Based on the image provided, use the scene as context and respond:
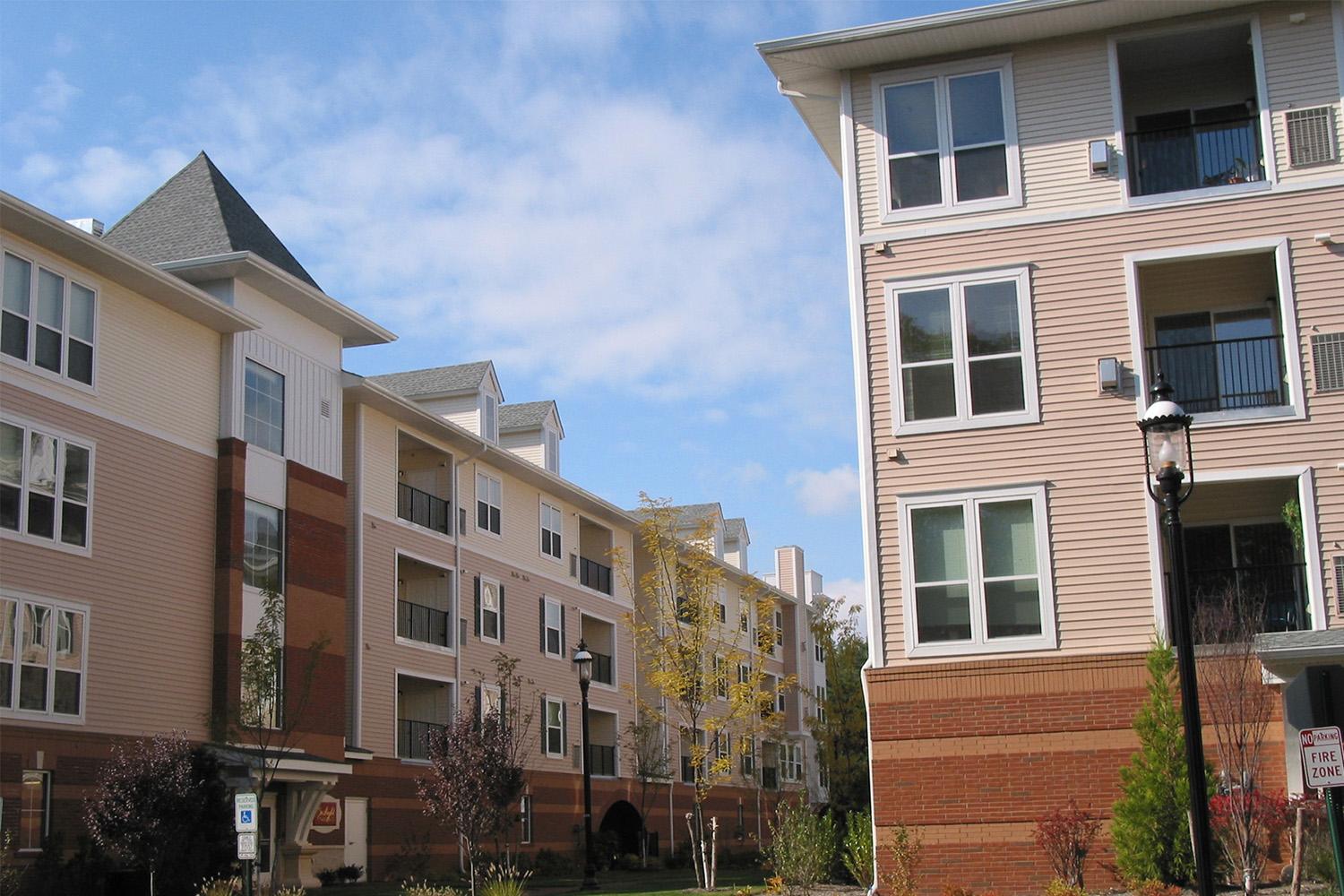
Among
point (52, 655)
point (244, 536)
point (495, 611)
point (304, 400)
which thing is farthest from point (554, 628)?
point (52, 655)

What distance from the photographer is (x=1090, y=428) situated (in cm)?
2041

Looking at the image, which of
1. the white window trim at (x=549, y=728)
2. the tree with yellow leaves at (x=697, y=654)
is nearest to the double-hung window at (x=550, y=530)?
the white window trim at (x=549, y=728)

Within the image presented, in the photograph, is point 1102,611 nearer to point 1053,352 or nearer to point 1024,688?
point 1024,688

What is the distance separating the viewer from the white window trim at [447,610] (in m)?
35.1

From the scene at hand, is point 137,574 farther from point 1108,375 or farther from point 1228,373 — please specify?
point 1228,373

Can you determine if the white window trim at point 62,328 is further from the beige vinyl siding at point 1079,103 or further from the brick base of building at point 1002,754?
the brick base of building at point 1002,754

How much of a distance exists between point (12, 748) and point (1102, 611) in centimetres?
1764

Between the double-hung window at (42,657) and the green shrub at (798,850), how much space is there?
12.6 m

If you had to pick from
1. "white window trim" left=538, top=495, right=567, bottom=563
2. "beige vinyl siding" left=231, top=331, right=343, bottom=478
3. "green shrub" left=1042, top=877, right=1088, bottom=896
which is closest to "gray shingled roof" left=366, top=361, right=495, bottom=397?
"white window trim" left=538, top=495, right=567, bottom=563

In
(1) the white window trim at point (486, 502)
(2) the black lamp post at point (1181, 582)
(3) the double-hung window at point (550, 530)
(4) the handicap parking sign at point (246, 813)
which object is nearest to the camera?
(2) the black lamp post at point (1181, 582)

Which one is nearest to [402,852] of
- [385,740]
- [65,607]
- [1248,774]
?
[385,740]

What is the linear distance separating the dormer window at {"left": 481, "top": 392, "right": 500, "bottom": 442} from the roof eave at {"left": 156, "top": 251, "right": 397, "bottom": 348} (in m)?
8.28

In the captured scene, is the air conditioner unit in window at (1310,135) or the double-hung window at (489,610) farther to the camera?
the double-hung window at (489,610)

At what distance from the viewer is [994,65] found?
21594 millimetres
